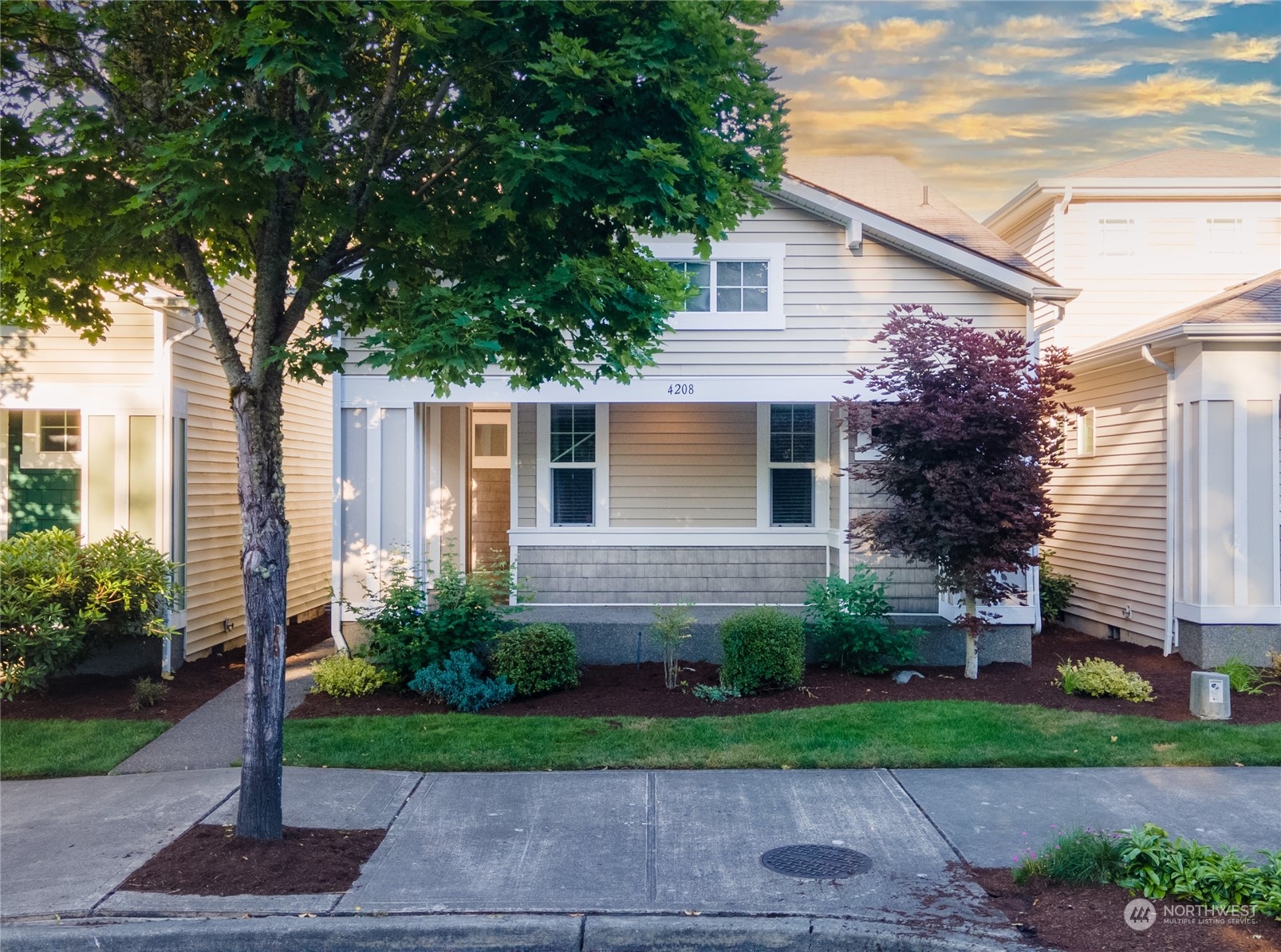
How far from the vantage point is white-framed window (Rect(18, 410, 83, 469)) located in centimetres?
1028

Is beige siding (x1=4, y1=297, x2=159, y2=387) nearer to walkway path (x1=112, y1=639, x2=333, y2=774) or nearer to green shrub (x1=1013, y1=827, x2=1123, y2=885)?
walkway path (x1=112, y1=639, x2=333, y2=774)

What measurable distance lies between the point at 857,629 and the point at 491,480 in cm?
615

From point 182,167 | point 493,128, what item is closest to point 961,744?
point 493,128

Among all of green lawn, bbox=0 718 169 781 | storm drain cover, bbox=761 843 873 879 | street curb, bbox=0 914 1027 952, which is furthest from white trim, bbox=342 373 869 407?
street curb, bbox=0 914 1027 952

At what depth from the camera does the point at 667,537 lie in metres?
12.0

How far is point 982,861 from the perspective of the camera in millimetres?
5539

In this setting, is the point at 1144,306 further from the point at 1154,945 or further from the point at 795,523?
the point at 1154,945

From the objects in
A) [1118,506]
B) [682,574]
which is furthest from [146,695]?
[1118,506]

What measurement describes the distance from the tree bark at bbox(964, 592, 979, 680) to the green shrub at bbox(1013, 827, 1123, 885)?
4707mm

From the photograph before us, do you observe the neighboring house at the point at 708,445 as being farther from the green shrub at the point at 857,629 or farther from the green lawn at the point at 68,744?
the green lawn at the point at 68,744

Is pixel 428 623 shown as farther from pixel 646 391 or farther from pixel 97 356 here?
pixel 97 356

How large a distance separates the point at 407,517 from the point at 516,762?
14.0 ft

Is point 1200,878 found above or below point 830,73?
below

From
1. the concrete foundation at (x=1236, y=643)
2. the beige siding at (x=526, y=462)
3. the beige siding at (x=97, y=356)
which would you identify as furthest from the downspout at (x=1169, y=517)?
the beige siding at (x=97, y=356)
